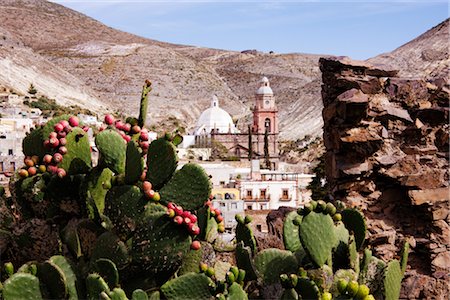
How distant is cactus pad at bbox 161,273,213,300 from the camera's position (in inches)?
123

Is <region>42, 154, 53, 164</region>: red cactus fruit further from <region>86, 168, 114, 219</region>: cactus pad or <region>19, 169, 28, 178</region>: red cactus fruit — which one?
<region>86, 168, 114, 219</region>: cactus pad

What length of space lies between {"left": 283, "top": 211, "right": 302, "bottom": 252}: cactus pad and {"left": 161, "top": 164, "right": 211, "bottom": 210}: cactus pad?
2.18 feet

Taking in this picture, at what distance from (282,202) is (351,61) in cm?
1870

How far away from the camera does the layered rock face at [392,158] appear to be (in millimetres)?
5740

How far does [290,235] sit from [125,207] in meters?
0.98

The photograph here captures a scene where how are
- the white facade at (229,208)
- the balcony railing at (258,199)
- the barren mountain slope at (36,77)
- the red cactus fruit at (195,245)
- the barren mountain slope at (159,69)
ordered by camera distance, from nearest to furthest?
1. the red cactus fruit at (195,245)
2. the white facade at (229,208)
3. the balcony railing at (258,199)
4. the barren mountain slope at (36,77)
5. the barren mountain slope at (159,69)

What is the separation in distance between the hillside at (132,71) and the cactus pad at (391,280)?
57.2 meters

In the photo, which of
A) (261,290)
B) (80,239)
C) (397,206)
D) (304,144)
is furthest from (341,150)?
(304,144)

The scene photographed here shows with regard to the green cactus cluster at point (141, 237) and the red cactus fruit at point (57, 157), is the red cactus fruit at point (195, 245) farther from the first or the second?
the red cactus fruit at point (57, 157)

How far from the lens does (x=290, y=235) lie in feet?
12.1

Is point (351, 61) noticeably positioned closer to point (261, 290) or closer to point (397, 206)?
point (397, 206)

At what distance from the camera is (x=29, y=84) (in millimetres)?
63031

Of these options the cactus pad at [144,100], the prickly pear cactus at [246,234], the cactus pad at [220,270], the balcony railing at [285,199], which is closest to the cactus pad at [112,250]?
the cactus pad at [220,270]

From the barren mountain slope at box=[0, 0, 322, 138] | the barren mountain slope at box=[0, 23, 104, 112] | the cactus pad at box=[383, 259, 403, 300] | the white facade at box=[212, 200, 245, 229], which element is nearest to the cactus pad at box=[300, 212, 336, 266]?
the cactus pad at box=[383, 259, 403, 300]
